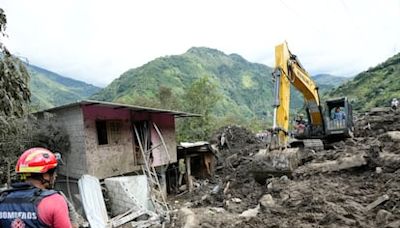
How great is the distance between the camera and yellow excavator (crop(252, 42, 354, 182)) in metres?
9.21

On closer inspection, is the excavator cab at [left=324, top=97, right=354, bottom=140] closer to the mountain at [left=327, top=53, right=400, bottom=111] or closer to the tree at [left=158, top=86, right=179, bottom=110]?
the tree at [left=158, top=86, right=179, bottom=110]

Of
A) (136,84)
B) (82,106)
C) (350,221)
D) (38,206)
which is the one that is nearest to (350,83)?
(136,84)

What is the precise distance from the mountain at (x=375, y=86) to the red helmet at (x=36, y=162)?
122ft

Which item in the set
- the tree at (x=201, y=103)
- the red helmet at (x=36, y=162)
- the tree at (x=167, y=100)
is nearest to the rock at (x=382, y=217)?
the red helmet at (x=36, y=162)

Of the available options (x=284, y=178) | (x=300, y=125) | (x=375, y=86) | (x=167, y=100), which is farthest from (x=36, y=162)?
(x=375, y=86)

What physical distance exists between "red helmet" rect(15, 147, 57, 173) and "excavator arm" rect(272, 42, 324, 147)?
22.7 feet

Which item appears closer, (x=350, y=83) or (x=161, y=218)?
(x=161, y=218)

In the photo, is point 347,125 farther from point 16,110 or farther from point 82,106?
point 16,110

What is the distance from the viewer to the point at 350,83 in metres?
52.7

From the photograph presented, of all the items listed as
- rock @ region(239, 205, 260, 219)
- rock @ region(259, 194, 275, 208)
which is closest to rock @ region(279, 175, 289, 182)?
rock @ region(259, 194, 275, 208)

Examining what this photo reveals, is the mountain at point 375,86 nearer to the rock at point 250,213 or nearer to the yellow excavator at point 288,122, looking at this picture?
the yellow excavator at point 288,122

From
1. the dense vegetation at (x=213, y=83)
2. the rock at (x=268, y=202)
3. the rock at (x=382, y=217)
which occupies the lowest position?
the rock at (x=268, y=202)

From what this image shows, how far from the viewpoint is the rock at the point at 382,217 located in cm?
574

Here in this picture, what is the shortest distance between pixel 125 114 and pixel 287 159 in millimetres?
8408
